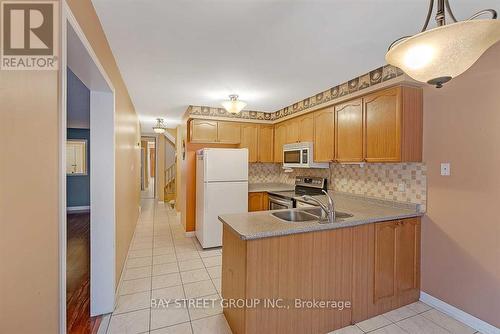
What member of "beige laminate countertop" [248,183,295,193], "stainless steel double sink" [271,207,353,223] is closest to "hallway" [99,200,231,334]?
"stainless steel double sink" [271,207,353,223]

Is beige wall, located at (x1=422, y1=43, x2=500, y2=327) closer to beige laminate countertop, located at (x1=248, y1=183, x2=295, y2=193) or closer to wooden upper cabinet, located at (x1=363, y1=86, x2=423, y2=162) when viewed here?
wooden upper cabinet, located at (x1=363, y1=86, x2=423, y2=162)

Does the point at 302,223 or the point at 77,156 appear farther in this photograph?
the point at 77,156

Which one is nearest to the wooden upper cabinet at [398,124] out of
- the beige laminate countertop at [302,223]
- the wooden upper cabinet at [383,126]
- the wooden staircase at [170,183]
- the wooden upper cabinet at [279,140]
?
the wooden upper cabinet at [383,126]

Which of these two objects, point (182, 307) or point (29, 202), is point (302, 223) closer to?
point (182, 307)

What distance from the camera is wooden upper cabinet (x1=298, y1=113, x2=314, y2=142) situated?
3.56 metres

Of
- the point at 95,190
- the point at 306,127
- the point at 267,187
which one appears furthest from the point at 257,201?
the point at 95,190

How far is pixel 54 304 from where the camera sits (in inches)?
37.8

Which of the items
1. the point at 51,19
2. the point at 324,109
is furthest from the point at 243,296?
the point at 324,109

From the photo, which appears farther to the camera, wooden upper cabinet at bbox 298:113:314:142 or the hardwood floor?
wooden upper cabinet at bbox 298:113:314:142

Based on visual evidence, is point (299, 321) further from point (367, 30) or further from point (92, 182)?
point (367, 30)

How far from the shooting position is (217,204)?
3670 millimetres

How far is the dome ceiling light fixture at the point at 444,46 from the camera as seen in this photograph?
90 cm

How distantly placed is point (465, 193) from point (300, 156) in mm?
2008

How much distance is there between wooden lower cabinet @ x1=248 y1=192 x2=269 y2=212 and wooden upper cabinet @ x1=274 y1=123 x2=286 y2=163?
769 millimetres
